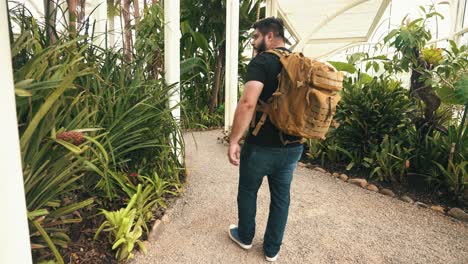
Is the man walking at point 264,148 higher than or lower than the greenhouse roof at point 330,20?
lower

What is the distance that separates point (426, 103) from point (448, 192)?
41.4 inches

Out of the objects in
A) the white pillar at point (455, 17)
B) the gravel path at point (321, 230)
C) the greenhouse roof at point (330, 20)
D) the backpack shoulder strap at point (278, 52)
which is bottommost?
the gravel path at point (321, 230)

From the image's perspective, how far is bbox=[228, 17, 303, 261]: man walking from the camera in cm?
174

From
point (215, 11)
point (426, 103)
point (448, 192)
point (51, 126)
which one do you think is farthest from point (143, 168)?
point (215, 11)

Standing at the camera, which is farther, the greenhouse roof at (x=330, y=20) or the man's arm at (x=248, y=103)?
the greenhouse roof at (x=330, y=20)

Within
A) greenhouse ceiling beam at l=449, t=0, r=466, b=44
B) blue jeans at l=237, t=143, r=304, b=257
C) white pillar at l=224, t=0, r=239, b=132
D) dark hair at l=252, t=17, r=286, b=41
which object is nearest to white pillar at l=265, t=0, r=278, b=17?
white pillar at l=224, t=0, r=239, b=132

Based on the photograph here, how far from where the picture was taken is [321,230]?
2457mm

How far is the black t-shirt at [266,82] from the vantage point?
173 cm

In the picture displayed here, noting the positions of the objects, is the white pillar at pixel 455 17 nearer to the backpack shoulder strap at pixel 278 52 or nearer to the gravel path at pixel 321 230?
the gravel path at pixel 321 230

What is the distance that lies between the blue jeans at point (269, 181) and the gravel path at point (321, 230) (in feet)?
0.63

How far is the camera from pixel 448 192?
3.05 meters

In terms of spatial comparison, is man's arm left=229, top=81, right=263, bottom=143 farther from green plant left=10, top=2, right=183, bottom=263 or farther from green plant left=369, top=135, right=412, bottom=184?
green plant left=369, top=135, right=412, bottom=184

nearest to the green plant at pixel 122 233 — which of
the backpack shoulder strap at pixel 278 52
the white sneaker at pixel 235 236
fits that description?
the white sneaker at pixel 235 236

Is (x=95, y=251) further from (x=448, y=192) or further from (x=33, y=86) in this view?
(x=448, y=192)
